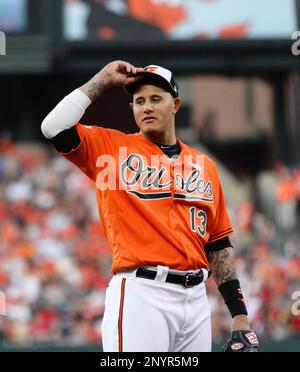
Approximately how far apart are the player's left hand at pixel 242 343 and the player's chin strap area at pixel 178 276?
0.28 meters

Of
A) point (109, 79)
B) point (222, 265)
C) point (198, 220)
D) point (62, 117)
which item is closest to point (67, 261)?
point (222, 265)

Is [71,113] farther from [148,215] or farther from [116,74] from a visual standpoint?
[148,215]

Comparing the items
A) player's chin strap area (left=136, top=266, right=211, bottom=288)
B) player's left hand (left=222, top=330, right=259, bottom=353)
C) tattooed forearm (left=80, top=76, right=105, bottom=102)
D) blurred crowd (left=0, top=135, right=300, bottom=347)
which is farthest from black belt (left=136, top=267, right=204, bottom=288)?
blurred crowd (left=0, top=135, right=300, bottom=347)

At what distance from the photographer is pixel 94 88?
351 centimetres

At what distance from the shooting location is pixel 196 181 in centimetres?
365

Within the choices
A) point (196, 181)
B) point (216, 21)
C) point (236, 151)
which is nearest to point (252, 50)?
point (216, 21)

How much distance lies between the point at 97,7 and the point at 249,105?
117 inches

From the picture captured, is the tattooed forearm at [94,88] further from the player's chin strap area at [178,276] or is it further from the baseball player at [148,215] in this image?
the player's chin strap area at [178,276]

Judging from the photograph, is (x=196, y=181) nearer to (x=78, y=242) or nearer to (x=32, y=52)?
(x=78, y=242)

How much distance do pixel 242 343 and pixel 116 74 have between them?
1221mm

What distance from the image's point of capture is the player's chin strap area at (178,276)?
3.42 metres

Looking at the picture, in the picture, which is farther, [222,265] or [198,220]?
[222,265]

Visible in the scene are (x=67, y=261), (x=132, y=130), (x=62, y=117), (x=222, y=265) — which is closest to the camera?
(x=62, y=117)

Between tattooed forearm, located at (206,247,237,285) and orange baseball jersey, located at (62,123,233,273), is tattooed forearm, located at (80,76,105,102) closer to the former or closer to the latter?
orange baseball jersey, located at (62,123,233,273)
